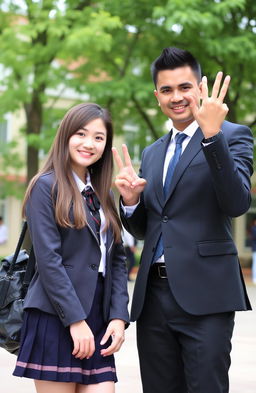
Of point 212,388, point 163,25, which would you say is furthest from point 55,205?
point 163,25

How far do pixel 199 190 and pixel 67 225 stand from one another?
0.61 metres

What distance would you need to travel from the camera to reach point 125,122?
1698cm

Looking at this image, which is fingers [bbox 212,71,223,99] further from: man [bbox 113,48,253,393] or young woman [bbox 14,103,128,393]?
young woman [bbox 14,103,128,393]

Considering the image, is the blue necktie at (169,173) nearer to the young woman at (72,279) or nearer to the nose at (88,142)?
the young woman at (72,279)

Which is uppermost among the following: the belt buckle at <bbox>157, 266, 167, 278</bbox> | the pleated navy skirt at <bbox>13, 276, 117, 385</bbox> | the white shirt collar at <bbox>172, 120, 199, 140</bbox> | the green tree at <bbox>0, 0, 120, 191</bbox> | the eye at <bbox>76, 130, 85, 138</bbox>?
the green tree at <bbox>0, 0, 120, 191</bbox>

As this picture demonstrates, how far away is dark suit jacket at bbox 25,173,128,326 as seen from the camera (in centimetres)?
278

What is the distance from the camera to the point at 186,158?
298 centimetres

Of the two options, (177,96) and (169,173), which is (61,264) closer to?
(169,173)

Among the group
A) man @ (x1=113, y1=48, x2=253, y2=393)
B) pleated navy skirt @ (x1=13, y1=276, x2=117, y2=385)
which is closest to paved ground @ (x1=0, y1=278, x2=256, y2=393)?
man @ (x1=113, y1=48, x2=253, y2=393)

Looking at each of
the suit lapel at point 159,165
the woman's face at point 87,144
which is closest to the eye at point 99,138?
the woman's face at point 87,144

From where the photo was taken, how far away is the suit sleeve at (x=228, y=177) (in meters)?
2.62

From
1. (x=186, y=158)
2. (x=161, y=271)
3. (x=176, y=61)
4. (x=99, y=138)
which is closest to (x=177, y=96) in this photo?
(x=176, y=61)

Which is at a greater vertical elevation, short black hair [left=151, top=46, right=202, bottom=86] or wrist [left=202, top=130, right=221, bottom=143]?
short black hair [left=151, top=46, right=202, bottom=86]

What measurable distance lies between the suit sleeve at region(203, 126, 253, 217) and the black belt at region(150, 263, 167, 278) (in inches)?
17.4
